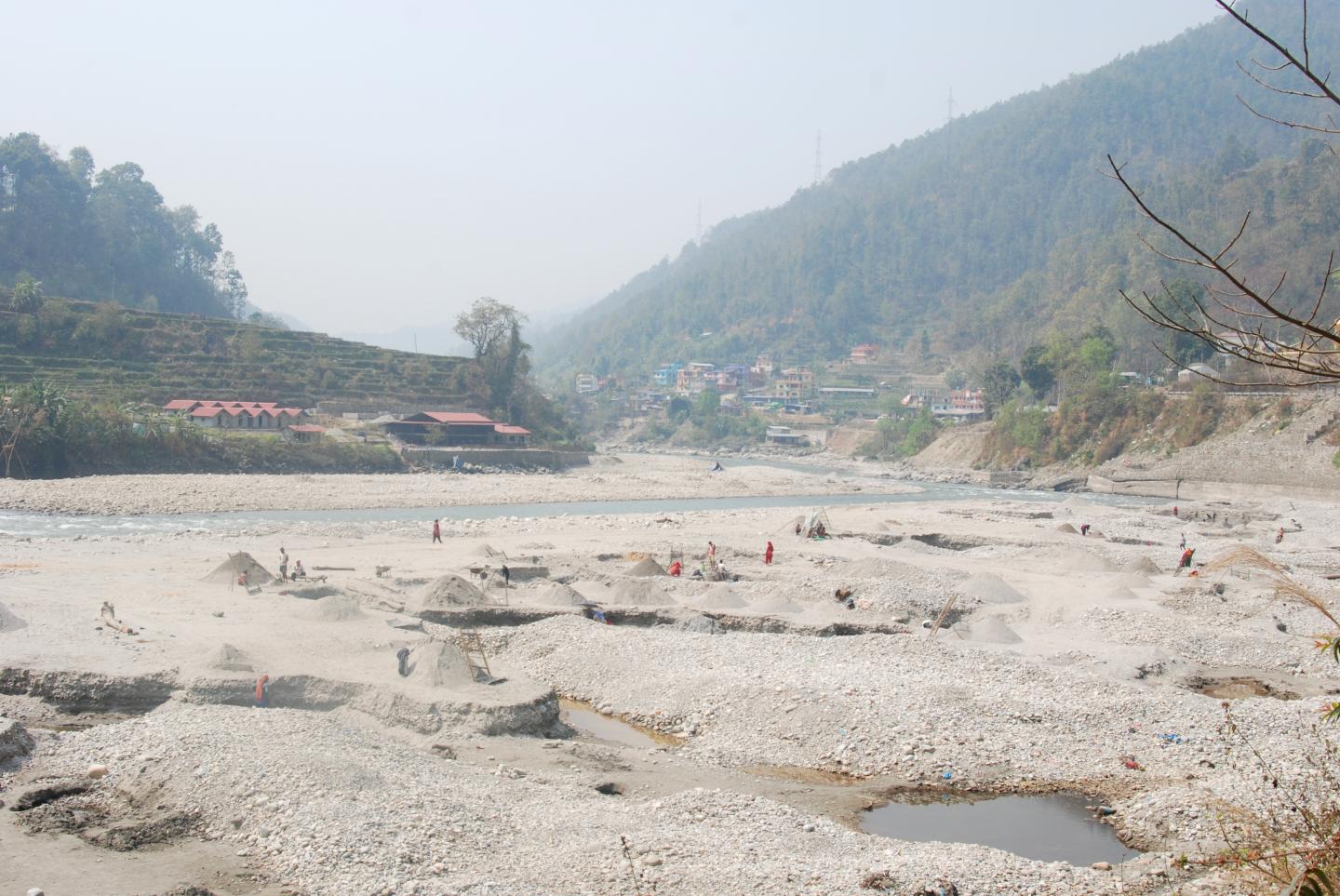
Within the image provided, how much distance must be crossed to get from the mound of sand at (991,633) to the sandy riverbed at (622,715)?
2.8 inches

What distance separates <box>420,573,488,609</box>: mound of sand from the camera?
2302 centimetres

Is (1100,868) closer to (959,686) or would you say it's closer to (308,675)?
(959,686)

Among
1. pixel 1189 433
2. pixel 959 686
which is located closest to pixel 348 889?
pixel 959 686

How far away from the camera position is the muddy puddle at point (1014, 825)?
12.0 metres

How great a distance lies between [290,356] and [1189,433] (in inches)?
2550

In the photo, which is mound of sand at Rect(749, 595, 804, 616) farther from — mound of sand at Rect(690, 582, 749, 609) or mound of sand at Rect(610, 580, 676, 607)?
mound of sand at Rect(610, 580, 676, 607)

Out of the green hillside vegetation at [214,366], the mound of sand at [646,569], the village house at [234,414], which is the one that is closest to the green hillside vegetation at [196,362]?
the green hillside vegetation at [214,366]

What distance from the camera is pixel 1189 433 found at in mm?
66000

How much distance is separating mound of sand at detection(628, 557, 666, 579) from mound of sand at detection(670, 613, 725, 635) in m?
5.04

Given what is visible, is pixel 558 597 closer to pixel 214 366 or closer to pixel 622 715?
pixel 622 715

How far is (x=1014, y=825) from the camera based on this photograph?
12.8 meters

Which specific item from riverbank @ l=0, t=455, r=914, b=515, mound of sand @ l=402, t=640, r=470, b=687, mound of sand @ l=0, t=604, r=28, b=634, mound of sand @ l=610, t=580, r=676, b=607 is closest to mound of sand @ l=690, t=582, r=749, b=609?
mound of sand @ l=610, t=580, r=676, b=607

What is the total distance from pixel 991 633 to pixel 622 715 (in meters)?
9.24

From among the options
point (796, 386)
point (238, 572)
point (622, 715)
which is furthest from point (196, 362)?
point (796, 386)
